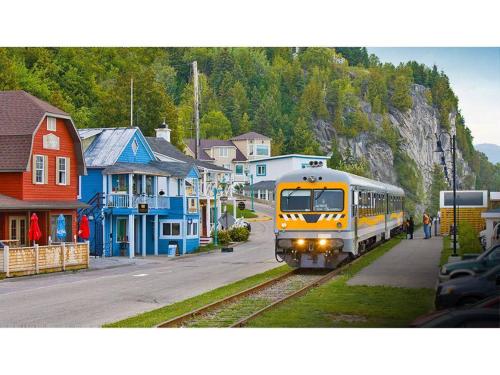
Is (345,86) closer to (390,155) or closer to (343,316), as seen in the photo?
(390,155)

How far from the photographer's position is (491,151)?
19.5 meters

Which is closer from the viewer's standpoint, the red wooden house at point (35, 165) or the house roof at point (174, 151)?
the house roof at point (174, 151)

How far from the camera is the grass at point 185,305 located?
18.7 meters

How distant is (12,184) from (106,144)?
330cm

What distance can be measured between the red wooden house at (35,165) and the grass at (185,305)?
5.35m

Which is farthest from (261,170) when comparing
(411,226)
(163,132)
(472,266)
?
(472,266)

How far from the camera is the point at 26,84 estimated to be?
2306 cm

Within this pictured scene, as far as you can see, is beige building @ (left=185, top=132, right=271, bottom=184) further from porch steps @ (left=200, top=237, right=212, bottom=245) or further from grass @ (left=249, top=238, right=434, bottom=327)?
porch steps @ (left=200, top=237, right=212, bottom=245)

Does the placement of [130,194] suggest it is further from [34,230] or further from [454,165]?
[454,165]

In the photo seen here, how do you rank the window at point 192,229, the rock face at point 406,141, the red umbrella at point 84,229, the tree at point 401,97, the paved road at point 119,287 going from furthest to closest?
the window at point 192,229
the red umbrella at point 84,229
the tree at point 401,97
the rock face at point 406,141
the paved road at point 119,287

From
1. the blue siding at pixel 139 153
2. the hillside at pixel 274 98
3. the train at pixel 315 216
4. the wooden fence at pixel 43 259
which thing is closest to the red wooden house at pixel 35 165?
the wooden fence at pixel 43 259

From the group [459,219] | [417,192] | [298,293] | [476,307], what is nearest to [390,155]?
[417,192]

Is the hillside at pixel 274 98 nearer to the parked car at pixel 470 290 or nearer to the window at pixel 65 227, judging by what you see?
the parked car at pixel 470 290

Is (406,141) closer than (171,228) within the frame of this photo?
Yes
